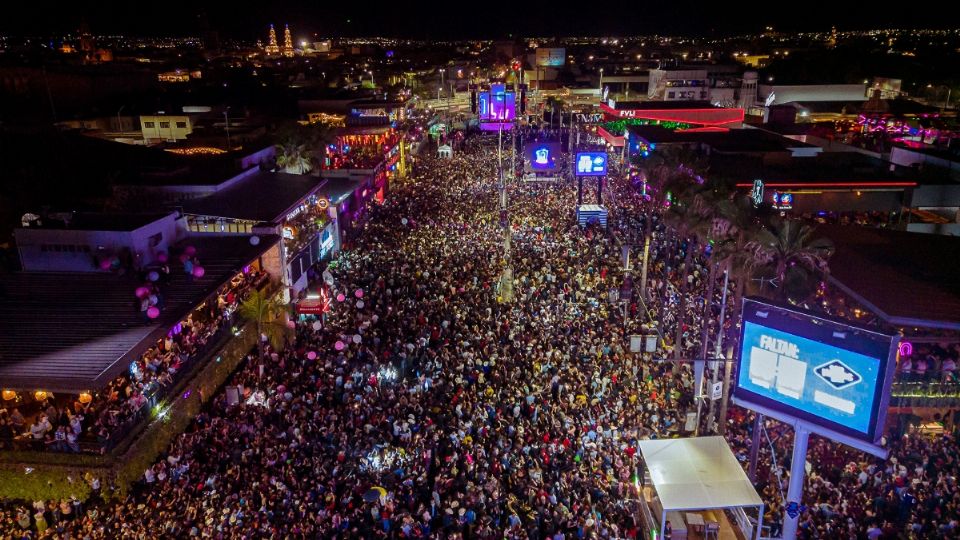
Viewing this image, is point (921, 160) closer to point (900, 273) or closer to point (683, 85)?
point (900, 273)

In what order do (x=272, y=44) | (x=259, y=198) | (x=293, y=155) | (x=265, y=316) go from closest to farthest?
(x=265, y=316), (x=259, y=198), (x=293, y=155), (x=272, y=44)

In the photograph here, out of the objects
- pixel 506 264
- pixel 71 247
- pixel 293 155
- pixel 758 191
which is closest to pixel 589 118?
pixel 293 155

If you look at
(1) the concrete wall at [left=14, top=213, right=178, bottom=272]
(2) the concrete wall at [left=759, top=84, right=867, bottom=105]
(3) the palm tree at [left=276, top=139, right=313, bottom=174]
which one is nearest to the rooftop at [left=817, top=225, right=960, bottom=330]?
(1) the concrete wall at [left=14, top=213, right=178, bottom=272]

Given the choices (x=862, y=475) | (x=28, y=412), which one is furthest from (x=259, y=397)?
(x=862, y=475)

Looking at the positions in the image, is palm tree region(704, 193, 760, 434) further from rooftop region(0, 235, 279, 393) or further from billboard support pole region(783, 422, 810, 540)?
rooftop region(0, 235, 279, 393)

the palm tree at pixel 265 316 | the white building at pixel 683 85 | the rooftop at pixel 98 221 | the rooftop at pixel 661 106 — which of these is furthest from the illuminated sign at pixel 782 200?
the white building at pixel 683 85

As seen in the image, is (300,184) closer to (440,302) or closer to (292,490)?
(440,302)

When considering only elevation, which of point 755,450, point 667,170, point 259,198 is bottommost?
point 755,450
